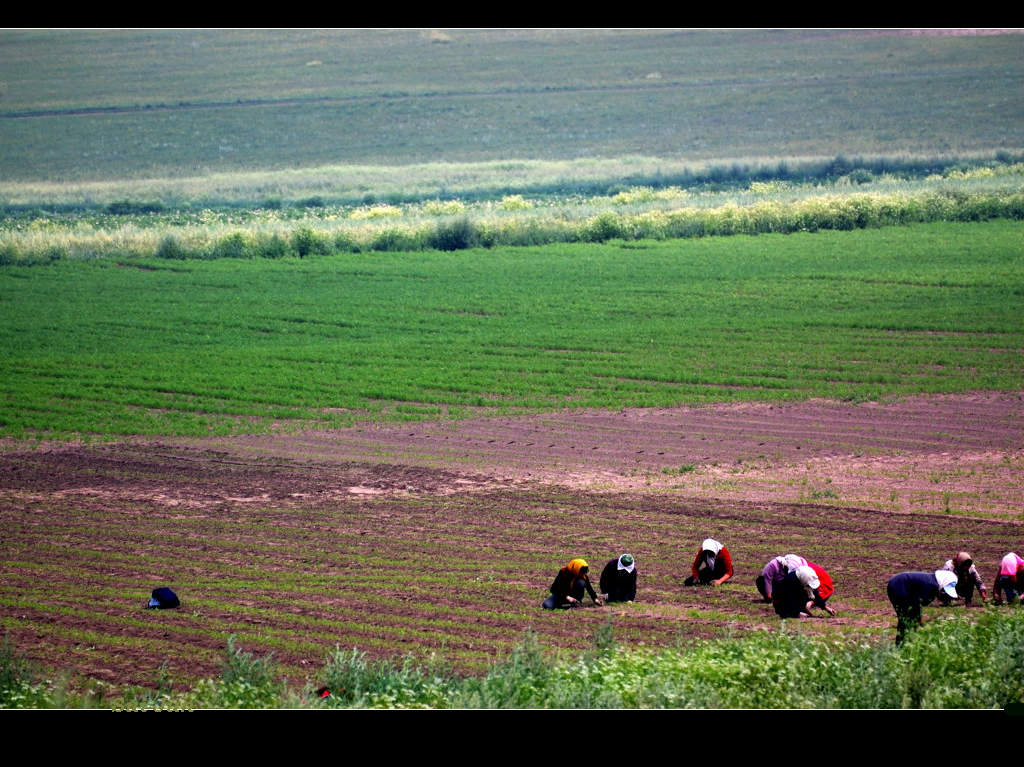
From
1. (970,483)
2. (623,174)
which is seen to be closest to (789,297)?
(970,483)

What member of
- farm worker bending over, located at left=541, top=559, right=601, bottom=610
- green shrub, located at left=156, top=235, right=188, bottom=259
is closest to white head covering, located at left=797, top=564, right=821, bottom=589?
farm worker bending over, located at left=541, top=559, right=601, bottom=610

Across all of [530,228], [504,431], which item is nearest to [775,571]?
[504,431]

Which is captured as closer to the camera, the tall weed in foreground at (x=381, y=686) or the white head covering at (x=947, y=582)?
the tall weed in foreground at (x=381, y=686)

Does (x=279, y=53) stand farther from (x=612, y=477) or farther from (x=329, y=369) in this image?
(x=612, y=477)

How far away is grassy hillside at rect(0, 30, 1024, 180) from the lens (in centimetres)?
9031

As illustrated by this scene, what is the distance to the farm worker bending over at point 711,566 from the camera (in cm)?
1546

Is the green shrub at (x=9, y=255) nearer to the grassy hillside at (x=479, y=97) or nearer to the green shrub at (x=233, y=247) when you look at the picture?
the green shrub at (x=233, y=247)

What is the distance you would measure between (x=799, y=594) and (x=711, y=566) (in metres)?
1.64

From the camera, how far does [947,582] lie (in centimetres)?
1373

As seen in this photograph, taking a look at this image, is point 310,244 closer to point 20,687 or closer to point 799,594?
point 799,594

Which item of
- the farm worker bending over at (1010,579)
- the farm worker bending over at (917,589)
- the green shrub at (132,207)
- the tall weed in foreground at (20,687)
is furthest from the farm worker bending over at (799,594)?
the green shrub at (132,207)

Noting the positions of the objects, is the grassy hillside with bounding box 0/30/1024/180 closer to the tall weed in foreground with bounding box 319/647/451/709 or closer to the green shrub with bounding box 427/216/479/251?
the green shrub with bounding box 427/216/479/251

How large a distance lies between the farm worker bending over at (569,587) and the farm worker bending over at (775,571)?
1970 mm

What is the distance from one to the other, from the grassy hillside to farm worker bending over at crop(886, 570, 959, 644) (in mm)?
74178
